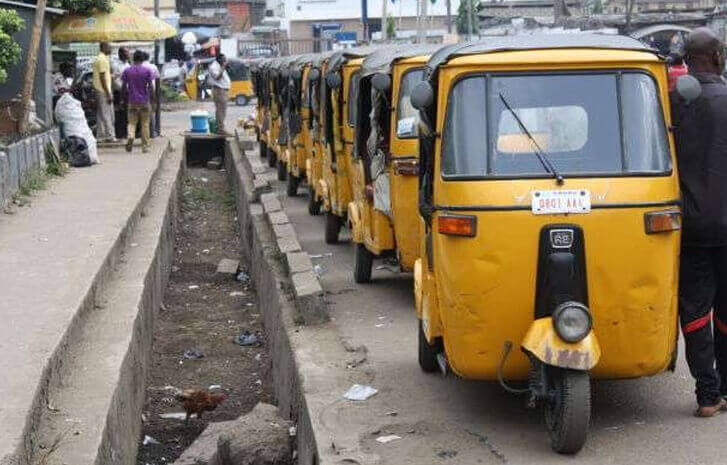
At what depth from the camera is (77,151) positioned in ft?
70.4

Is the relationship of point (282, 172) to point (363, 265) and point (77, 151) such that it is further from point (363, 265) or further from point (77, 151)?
point (363, 265)

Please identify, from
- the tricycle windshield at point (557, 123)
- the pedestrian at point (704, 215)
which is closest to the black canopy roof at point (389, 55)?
the tricycle windshield at point (557, 123)

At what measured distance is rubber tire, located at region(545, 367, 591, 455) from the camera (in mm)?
6602

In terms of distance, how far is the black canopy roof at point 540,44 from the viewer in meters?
7.17

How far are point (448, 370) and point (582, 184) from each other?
4.36 ft

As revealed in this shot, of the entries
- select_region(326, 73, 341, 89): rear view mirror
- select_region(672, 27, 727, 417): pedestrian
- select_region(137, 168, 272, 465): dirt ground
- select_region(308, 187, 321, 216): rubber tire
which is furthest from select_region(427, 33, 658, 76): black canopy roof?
select_region(308, 187, 321, 216): rubber tire

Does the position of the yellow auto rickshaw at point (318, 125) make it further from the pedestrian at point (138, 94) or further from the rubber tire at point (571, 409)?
the rubber tire at point (571, 409)

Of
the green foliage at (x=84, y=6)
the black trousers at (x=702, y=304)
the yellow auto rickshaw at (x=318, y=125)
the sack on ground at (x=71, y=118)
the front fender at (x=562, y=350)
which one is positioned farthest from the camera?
the green foliage at (x=84, y=6)

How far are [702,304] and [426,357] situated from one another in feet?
6.18

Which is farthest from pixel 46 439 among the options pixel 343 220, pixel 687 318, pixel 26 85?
pixel 26 85

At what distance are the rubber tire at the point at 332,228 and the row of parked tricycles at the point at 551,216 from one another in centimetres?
697

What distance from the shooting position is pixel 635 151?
23.0ft

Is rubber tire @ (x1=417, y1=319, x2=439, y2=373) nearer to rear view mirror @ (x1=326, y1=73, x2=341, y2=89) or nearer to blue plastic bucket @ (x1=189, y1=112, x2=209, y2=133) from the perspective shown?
rear view mirror @ (x1=326, y1=73, x2=341, y2=89)

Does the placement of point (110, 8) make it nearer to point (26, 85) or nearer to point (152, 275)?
point (26, 85)
